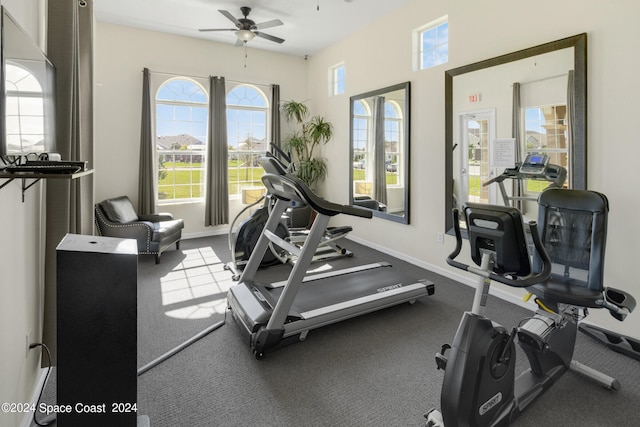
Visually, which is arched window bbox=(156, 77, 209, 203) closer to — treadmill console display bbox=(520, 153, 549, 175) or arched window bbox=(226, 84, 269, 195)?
arched window bbox=(226, 84, 269, 195)

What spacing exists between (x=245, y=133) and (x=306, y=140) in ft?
3.80

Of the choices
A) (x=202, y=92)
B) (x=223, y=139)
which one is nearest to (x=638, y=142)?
(x=223, y=139)

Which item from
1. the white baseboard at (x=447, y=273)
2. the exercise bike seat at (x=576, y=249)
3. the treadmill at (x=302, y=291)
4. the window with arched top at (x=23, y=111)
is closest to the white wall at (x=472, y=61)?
the white baseboard at (x=447, y=273)

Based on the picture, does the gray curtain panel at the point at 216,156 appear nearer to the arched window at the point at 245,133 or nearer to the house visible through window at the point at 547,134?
the arched window at the point at 245,133

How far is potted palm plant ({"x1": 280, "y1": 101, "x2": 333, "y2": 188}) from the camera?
6516 mm

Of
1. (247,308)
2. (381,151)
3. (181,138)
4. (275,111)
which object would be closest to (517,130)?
(381,151)

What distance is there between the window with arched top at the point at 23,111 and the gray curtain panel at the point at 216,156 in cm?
447

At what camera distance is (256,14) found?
5012mm

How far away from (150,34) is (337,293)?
5.17 meters

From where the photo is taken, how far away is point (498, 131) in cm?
359

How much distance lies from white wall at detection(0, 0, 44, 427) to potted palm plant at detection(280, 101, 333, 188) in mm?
4807

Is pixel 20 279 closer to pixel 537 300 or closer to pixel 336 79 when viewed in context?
pixel 537 300

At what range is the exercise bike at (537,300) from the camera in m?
1.65

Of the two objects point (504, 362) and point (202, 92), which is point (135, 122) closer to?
point (202, 92)
